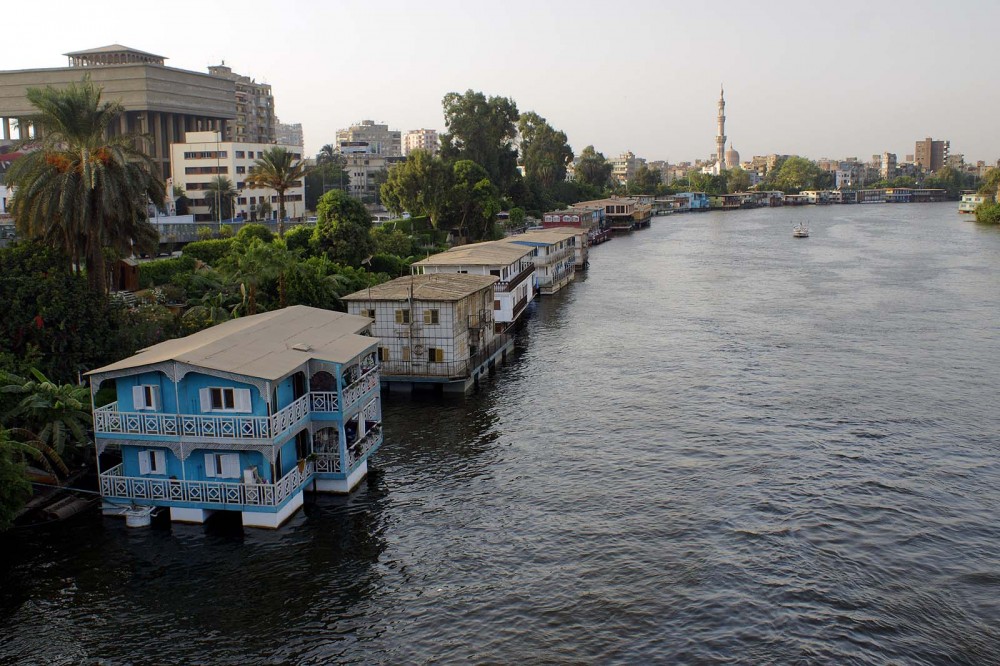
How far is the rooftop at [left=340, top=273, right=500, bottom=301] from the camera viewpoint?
47219 millimetres

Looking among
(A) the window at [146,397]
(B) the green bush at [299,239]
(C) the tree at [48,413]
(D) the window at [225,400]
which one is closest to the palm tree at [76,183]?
(C) the tree at [48,413]

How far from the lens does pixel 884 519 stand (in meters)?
32.1

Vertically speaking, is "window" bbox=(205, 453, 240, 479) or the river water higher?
"window" bbox=(205, 453, 240, 479)

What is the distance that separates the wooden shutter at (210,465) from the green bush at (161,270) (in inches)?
1177

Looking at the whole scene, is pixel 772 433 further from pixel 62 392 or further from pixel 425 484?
pixel 62 392

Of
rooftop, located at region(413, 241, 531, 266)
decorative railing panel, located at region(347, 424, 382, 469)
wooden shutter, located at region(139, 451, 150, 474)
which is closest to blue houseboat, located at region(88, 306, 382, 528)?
wooden shutter, located at region(139, 451, 150, 474)

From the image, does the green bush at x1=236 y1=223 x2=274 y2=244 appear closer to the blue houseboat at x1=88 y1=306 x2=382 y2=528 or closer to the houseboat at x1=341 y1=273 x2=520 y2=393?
the houseboat at x1=341 y1=273 x2=520 y2=393

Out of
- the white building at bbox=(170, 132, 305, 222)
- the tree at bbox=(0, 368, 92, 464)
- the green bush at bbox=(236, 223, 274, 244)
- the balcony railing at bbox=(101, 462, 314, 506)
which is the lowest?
the balcony railing at bbox=(101, 462, 314, 506)

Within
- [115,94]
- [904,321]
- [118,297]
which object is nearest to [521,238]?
[904,321]

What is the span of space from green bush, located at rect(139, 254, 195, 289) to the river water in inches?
856

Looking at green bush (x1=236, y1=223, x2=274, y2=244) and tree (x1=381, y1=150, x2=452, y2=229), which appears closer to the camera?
green bush (x1=236, y1=223, x2=274, y2=244)

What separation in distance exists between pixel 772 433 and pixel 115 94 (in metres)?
119

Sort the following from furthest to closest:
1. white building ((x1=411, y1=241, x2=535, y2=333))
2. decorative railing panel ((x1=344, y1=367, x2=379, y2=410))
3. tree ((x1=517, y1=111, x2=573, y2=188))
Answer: tree ((x1=517, y1=111, x2=573, y2=188))
white building ((x1=411, y1=241, x2=535, y2=333))
decorative railing panel ((x1=344, y1=367, x2=379, y2=410))

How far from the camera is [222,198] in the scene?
12075 centimetres
